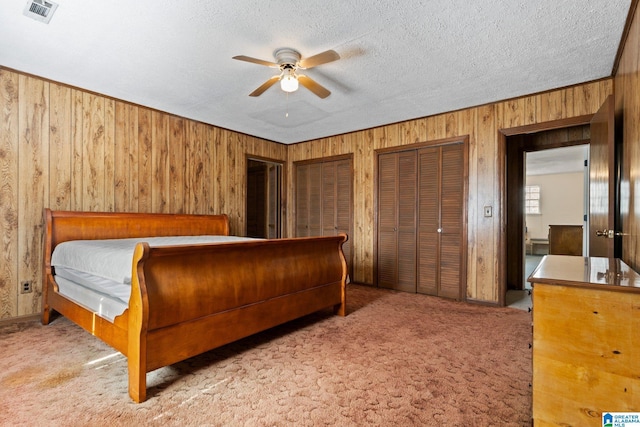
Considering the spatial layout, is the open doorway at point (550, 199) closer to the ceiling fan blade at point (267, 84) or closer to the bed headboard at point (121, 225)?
the ceiling fan blade at point (267, 84)

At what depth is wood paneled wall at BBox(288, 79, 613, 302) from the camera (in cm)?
325

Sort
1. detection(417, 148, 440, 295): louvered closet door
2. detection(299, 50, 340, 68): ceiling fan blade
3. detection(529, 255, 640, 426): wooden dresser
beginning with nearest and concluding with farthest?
detection(529, 255, 640, 426): wooden dresser, detection(299, 50, 340, 68): ceiling fan blade, detection(417, 148, 440, 295): louvered closet door

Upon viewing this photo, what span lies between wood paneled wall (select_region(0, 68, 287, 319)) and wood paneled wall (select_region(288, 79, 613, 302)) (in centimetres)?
265

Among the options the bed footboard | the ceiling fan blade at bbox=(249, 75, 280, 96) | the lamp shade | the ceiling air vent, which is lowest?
the bed footboard

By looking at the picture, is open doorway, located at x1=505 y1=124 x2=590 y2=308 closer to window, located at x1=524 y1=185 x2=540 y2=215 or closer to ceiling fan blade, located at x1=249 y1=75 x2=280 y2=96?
window, located at x1=524 y1=185 x2=540 y2=215

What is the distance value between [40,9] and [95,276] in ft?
6.09

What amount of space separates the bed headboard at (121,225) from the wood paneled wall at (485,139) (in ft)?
8.04

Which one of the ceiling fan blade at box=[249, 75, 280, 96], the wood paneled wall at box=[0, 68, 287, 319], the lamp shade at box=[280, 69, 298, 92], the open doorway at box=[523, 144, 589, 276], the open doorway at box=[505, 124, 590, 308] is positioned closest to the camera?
the lamp shade at box=[280, 69, 298, 92]

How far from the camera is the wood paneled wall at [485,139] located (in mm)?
3254

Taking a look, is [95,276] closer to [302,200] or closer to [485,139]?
[302,200]

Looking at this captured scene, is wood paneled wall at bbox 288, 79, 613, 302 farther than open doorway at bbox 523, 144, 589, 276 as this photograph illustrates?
No

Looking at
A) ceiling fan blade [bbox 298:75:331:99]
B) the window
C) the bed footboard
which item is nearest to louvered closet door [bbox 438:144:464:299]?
the bed footboard

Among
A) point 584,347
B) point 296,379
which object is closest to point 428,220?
point 296,379

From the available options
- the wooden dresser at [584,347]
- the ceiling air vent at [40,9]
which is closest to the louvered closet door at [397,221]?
the wooden dresser at [584,347]
